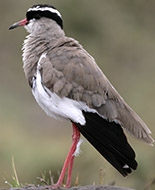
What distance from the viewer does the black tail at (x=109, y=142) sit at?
266 inches

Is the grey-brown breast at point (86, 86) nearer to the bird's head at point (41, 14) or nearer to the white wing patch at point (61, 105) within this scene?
the white wing patch at point (61, 105)

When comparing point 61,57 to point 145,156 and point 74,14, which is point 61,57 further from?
point 74,14

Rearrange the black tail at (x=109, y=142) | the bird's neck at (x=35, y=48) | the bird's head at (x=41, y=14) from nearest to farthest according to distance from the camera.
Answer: the black tail at (x=109, y=142)
the bird's neck at (x=35, y=48)
the bird's head at (x=41, y=14)

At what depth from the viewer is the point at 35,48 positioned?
23.9ft

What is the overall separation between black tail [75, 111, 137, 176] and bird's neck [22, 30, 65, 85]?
29.1 inches

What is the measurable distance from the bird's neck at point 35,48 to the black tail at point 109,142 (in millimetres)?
739

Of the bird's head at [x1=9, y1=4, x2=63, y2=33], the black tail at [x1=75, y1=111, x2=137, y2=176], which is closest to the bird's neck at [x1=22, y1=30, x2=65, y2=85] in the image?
the bird's head at [x1=9, y1=4, x2=63, y2=33]

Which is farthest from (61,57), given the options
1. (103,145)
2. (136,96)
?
(136,96)

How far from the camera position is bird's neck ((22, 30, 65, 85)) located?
7.11m

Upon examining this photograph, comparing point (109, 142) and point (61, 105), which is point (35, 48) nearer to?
point (61, 105)

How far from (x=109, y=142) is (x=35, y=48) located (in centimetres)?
127

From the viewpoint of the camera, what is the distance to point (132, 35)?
1562cm

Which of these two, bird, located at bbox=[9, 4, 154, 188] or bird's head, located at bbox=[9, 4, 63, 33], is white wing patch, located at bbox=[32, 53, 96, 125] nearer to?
bird, located at bbox=[9, 4, 154, 188]

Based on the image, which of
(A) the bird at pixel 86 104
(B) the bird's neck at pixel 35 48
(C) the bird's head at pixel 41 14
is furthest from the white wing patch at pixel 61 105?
(C) the bird's head at pixel 41 14
